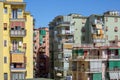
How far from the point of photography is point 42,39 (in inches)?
4469

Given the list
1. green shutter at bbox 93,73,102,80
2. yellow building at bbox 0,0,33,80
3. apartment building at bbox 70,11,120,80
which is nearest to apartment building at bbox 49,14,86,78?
apartment building at bbox 70,11,120,80

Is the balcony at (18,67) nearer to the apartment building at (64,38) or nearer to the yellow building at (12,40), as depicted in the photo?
the yellow building at (12,40)

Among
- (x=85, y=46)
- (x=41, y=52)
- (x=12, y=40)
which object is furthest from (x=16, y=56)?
(x=41, y=52)

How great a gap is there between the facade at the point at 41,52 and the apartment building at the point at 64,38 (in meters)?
15.3

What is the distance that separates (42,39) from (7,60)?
5999 centimetres

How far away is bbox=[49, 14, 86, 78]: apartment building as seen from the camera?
3275 inches

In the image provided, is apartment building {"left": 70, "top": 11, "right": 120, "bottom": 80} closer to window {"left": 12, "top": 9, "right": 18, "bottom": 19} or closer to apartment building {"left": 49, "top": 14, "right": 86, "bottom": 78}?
apartment building {"left": 49, "top": 14, "right": 86, "bottom": 78}

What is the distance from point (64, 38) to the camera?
8538 cm

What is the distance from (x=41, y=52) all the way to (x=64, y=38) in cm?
2718

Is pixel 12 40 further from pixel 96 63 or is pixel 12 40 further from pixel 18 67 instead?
pixel 96 63

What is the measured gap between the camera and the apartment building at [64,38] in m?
83.2

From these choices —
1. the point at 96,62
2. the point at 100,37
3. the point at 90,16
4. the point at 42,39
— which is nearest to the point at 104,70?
the point at 96,62

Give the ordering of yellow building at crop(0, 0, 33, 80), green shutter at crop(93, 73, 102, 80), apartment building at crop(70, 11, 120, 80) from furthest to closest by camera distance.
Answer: apartment building at crop(70, 11, 120, 80)
green shutter at crop(93, 73, 102, 80)
yellow building at crop(0, 0, 33, 80)

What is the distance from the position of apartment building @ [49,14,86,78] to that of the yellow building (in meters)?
25.9
